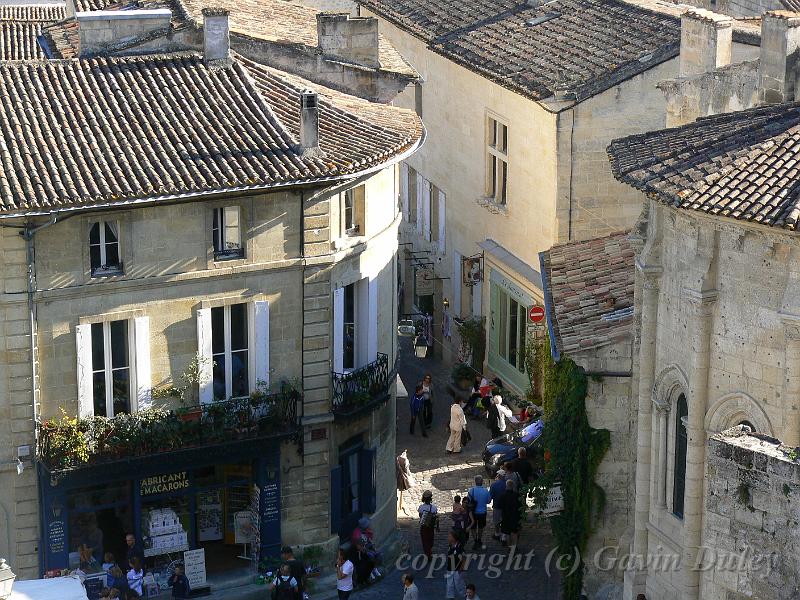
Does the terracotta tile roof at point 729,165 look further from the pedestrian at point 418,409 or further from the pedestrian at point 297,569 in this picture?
the pedestrian at point 418,409

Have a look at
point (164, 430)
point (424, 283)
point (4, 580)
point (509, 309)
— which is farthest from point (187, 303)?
point (424, 283)

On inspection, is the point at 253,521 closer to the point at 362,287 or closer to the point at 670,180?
the point at 362,287

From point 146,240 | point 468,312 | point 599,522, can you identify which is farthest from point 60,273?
point 468,312

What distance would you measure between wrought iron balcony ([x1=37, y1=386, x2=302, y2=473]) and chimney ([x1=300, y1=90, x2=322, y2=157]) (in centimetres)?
460

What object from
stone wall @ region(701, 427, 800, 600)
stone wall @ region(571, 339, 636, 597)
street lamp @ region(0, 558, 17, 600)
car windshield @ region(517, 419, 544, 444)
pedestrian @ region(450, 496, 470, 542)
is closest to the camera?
stone wall @ region(701, 427, 800, 600)

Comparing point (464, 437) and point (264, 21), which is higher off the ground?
point (264, 21)

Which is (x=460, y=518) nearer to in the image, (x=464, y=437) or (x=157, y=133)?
(x=464, y=437)

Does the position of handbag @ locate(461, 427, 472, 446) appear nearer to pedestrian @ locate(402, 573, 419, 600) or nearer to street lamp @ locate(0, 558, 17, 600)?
pedestrian @ locate(402, 573, 419, 600)

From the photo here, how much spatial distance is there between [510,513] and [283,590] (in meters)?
5.68

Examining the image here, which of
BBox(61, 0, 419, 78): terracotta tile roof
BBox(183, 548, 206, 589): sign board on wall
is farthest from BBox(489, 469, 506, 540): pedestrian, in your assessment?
BBox(61, 0, 419, 78): terracotta tile roof

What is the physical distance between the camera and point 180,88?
3722 centimetres

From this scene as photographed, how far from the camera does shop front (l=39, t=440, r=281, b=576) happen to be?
35.2m

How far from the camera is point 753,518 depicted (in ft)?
83.0

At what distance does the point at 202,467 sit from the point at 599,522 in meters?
7.63
